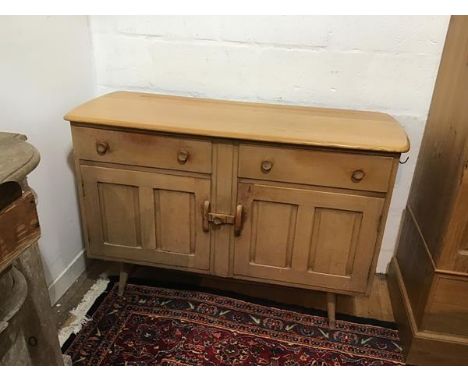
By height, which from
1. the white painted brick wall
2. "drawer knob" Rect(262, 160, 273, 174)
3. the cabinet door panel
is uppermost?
the white painted brick wall

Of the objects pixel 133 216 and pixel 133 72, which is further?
pixel 133 72

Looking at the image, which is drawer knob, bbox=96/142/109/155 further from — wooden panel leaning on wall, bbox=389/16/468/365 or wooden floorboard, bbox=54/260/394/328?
wooden panel leaning on wall, bbox=389/16/468/365

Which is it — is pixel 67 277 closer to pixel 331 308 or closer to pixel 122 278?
pixel 122 278

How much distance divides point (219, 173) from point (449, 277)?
0.80 m

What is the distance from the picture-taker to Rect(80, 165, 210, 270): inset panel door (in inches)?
56.1

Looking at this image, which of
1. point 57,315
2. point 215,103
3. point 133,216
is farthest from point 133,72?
point 57,315

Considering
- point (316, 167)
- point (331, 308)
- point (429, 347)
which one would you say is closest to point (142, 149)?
point (316, 167)

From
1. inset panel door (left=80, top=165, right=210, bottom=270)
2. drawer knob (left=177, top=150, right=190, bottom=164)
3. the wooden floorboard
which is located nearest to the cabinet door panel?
inset panel door (left=80, top=165, right=210, bottom=270)

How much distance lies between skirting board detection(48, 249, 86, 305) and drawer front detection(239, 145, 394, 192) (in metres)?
0.90

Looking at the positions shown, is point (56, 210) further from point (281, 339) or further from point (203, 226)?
point (281, 339)

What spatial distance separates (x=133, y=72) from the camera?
1719 mm

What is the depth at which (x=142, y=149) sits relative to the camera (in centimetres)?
138

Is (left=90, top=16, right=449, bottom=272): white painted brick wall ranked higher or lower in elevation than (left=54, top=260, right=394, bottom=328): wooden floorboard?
higher

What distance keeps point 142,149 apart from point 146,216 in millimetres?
256
